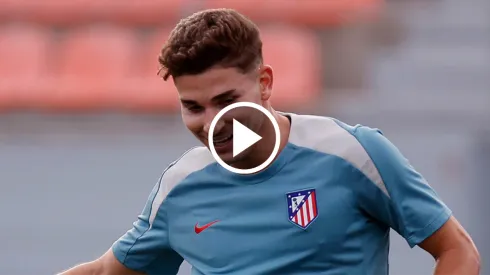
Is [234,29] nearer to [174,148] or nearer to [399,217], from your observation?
[399,217]

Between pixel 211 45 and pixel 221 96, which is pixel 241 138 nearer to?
pixel 221 96

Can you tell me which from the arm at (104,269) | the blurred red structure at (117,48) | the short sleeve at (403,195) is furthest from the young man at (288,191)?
the blurred red structure at (117,48)

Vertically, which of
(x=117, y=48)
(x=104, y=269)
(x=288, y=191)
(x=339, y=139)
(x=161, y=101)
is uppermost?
(x=339, y=139)

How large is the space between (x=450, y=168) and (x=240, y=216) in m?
6.21

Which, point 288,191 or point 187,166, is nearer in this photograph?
point 288,191

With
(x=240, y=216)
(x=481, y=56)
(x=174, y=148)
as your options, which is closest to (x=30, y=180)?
(x=174, y=148)

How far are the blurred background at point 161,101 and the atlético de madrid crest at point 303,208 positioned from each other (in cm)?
592

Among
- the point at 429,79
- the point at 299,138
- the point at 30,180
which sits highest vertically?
the point at 299,138

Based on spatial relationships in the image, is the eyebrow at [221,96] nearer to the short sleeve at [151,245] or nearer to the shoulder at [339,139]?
the shoulder at [339,139]

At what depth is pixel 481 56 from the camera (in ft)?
29.6

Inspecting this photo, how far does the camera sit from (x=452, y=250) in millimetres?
2057

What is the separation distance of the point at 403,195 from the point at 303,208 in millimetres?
213
